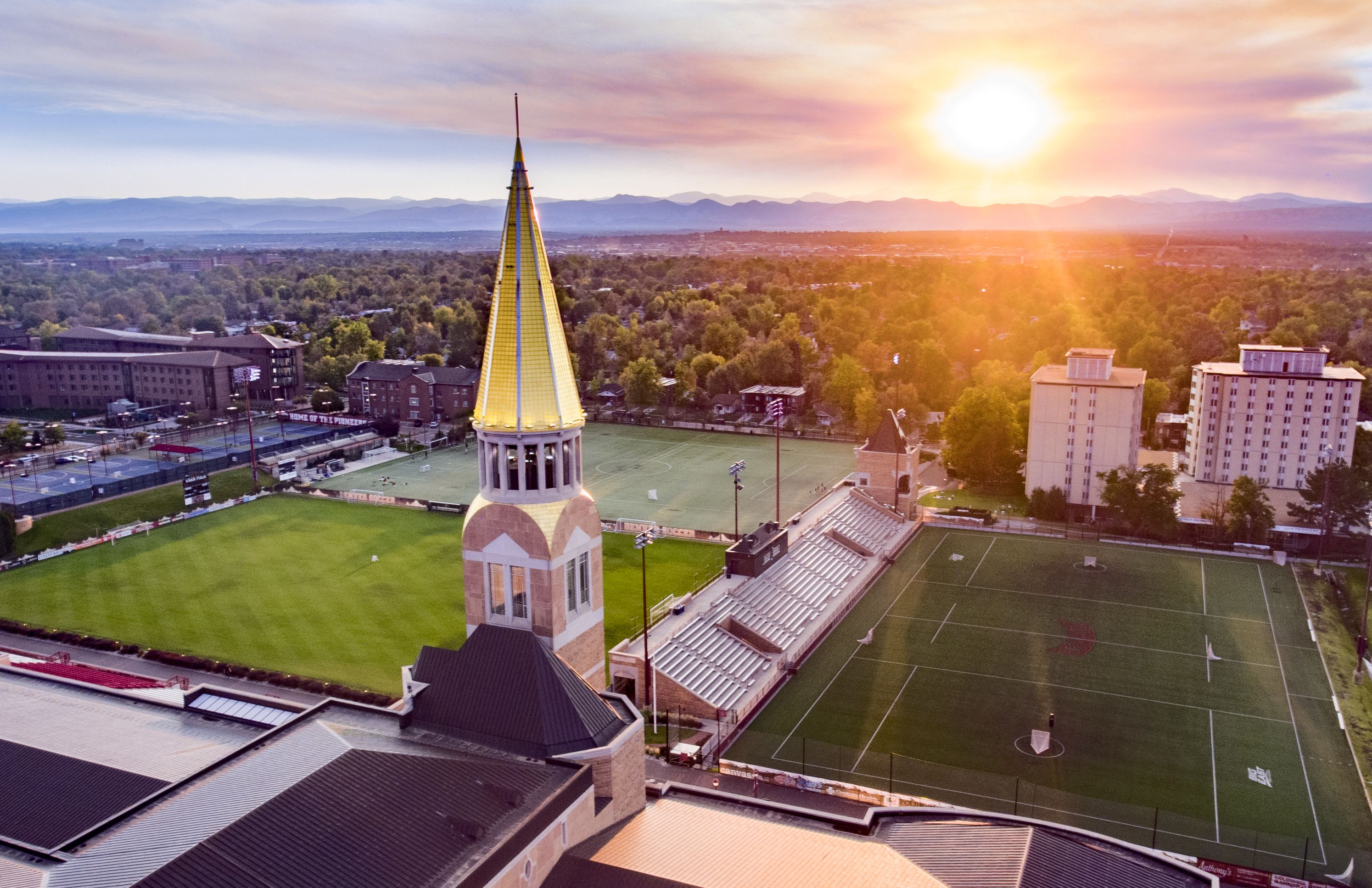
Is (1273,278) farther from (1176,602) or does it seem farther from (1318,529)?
(1176,602)

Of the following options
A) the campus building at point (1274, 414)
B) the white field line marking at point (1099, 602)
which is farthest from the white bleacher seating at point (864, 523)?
the campus building at point (1274, 414)

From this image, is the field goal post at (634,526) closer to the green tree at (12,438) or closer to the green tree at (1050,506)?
the green tree at (1050,506)

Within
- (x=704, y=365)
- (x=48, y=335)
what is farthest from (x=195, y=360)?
(x=704, y=365)

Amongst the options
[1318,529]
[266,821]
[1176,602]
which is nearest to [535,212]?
[266,821]

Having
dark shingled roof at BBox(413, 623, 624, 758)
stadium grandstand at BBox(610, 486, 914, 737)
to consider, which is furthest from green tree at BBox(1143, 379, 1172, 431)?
dark shingled roof at BBox(413, 623, 624, 758)

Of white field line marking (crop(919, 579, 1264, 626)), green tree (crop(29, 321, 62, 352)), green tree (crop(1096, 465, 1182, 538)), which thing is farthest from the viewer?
green tree (crop(29, 321, 62, 352))

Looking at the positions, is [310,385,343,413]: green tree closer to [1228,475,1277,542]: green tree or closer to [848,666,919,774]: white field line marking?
[848,666,919,774]: white field line marking

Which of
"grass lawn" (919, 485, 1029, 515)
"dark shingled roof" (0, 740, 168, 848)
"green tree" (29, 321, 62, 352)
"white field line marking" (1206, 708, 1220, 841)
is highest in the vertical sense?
"green tree" (29, 321, 62, 352)

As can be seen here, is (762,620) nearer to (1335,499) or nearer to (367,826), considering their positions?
(367,826)

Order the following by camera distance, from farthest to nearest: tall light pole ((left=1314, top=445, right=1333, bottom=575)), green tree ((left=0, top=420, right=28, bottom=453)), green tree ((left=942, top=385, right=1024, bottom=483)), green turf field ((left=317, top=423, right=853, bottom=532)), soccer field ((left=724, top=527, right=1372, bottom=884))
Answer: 1. green tree ((left=0, top=420, right=28, bottom=453))
2. green tree ((left=942, top=385, right=1024, bottom=483))
3. green turf field ((left=317, top=423, right=853, bottom=532))
4. tall light pole ((left=1314, top=445, right=1333, bottom=575))
5. soccer field ((left=724, top=527, right=1372, bottom=884))
